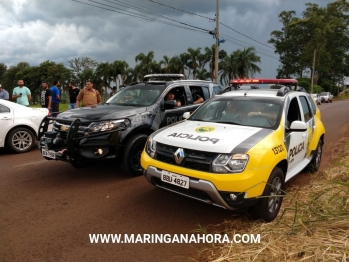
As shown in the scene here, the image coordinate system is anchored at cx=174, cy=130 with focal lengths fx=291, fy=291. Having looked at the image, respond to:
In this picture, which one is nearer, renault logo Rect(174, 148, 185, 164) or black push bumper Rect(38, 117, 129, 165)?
renault logo Rect(174, 148, 185, 164)

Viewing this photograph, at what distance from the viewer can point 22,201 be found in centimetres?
419

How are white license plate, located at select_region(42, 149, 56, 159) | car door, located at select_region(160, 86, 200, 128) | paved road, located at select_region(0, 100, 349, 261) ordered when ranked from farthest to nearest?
car door, located at select_region(160, 86, 200, 128)
white license plate, located at select_region(42, 149, 56, 159)
paved road, located at select_region(0, 100, 349, 261)

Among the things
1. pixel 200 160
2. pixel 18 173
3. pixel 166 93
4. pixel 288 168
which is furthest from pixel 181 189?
pixel 18 173

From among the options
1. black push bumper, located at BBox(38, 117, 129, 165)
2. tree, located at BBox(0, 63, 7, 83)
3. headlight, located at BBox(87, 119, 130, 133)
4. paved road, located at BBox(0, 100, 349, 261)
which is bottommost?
paved road, located at BBox(0, 100, 349, 261)

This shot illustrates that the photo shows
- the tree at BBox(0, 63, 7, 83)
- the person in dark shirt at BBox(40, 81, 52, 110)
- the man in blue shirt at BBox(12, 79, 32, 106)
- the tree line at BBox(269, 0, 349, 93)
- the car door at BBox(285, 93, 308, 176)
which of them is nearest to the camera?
the car door at BBox(285, 93, 308, 176)

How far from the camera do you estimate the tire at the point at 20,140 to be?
275 inches

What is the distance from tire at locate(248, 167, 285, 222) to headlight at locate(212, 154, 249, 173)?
0.44m

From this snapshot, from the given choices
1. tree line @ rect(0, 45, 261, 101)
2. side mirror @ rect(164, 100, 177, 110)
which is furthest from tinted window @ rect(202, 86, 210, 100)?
tree line @ rect(0, 45, 261, 101)

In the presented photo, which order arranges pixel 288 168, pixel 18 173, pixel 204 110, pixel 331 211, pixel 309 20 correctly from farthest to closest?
pixel 309 20 → pixel 18 173 → pixel 204 110 → pixel 288 168 → pixel 331 211

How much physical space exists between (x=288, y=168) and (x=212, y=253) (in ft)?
5.81

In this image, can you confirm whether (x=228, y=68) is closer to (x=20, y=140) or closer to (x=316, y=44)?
(x=316, y=44)

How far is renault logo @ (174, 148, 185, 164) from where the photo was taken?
343 centimetres

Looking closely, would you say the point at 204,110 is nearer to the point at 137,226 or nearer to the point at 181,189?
the point at 181,189

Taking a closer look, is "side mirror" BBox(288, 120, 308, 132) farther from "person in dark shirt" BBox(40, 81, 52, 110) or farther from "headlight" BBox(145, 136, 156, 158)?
"person in dark shirt" BBox(40, 81, 52, 110)
